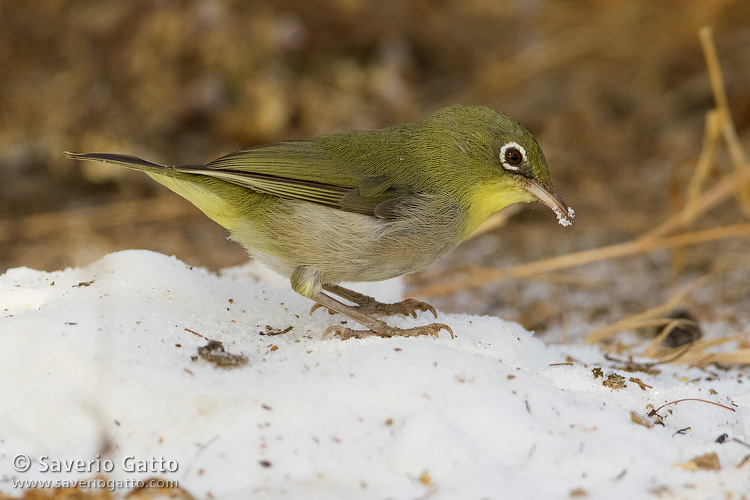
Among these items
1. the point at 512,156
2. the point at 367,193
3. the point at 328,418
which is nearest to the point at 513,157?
the point at 512,156

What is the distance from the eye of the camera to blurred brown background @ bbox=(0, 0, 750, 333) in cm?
645

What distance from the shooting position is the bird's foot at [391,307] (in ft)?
13.0

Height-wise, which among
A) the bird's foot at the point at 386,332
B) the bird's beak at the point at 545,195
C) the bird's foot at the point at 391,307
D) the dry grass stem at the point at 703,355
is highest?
the bird's beak at the point at 545,195

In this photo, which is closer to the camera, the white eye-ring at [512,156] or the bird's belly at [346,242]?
Result: the bird's belly at [346,242]

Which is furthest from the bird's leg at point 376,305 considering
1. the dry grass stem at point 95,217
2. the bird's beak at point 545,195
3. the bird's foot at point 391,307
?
the dry grass stem at point 95,217

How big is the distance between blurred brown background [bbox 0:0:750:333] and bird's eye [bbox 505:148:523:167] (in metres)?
1.94

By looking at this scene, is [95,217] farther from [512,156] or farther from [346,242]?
[512,156]

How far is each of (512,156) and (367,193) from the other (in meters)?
0.76

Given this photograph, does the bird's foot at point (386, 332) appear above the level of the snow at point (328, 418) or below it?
above

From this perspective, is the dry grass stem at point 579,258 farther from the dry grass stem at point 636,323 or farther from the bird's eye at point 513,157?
the bird's eye at point 513,157

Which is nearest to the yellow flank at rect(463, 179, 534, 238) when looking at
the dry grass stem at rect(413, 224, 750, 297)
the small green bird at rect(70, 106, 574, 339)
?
the small green bird at rect(70, 106, 574, 339)

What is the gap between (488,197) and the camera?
4004 millimetres

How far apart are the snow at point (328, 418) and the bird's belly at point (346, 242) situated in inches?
22.3

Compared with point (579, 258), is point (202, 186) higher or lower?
lower
